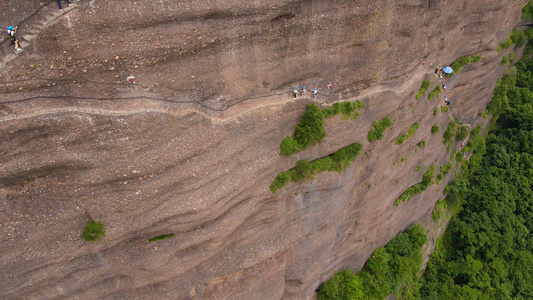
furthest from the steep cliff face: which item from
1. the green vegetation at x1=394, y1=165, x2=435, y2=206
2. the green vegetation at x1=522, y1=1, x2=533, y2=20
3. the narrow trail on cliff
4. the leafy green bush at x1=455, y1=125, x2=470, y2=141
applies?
the green vegetation at x1=522, y1=1, x2=533, y2=20

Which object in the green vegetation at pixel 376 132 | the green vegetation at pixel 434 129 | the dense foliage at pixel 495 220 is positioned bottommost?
the dense foliage at pixel 495 220

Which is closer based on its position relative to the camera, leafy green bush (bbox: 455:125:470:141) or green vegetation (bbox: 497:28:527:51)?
green vegetation (bbox: 497:28:527:51)

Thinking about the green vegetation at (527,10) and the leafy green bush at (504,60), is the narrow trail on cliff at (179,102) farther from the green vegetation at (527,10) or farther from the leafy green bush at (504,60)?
the green vegetation at (527,10)

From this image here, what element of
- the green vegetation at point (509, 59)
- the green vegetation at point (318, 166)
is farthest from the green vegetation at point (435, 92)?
the green vegetation at point (509, 59)

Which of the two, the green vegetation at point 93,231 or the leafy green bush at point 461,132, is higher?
the green vegetation at point 93,231

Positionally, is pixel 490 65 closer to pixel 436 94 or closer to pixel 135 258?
pixel 436 94

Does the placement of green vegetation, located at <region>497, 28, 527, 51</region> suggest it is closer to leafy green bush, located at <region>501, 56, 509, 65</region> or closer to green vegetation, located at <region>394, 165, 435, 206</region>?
leafy green bush, located at <region>501, 56, 509, 65</region>

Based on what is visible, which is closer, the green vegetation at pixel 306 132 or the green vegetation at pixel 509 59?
the green vegetation at pixel 306 132

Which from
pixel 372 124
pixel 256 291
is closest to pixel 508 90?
pixel 372 124
